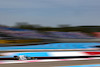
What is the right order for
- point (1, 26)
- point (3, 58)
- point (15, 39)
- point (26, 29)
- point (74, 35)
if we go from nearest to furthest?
point (3, 58) < point (15, 39) < point (1, 26) < point (26, 29) < point (74, 35)

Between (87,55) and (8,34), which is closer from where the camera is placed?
(87,55)

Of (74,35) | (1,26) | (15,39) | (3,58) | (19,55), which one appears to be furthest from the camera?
(74,35)

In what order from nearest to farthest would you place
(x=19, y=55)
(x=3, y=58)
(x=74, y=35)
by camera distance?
(x=19, y=55) → (x=3, y=58) → (x=74, y=35)

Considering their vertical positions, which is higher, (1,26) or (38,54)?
(1,26)

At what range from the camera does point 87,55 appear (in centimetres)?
675

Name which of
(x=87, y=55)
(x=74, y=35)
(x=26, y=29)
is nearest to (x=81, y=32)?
(x=74, y=35)

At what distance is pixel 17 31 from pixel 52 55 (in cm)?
1304

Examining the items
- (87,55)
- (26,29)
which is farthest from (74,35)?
(87,55)

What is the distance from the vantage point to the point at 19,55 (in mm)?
6047

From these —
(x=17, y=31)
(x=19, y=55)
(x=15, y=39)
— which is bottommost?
(x=19, y=55)

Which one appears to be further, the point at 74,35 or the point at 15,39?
→ the point at 74,35

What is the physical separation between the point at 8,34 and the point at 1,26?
4.54ft

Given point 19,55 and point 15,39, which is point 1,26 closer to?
point 15,39

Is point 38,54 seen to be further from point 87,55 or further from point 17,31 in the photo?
point 17,31
